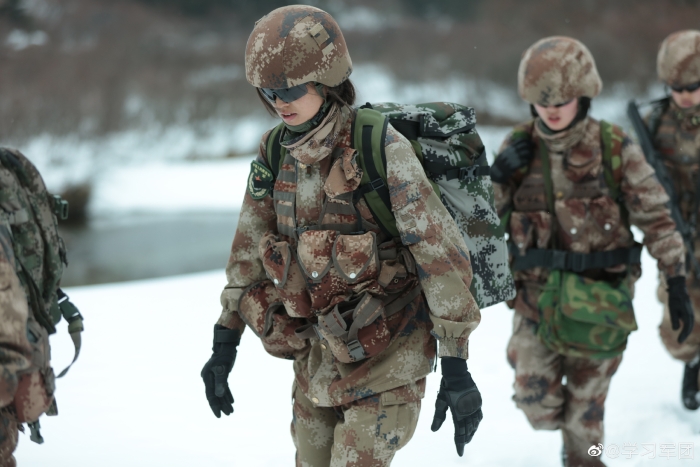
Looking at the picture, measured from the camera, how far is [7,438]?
2156 millimetres

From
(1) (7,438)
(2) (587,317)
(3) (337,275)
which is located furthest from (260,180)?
(2) (587,317)

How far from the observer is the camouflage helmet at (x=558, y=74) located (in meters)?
3.20

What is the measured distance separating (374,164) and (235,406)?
2.43 metres

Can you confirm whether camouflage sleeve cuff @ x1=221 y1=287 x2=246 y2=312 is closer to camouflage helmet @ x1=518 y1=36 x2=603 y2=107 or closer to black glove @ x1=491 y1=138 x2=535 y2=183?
black glove @ x1=491 y1=138 x2=535 y2=183

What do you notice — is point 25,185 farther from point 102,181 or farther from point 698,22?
point 698,22

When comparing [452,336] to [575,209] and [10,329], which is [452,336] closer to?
[10,329]

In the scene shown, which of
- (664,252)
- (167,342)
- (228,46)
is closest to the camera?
(664,252)

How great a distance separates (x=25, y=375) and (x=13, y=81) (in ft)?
61.8

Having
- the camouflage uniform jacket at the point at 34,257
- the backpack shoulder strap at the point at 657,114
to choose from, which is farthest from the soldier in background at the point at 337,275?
the backpack shoulder strap at the point at 657,114

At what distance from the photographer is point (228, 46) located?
2475cm

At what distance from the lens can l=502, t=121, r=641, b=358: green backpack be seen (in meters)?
3.17

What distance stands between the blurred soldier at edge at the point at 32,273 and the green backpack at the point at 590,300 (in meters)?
1.88

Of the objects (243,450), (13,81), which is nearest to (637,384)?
(243,450)

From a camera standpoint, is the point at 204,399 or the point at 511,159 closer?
the point at 511,159
